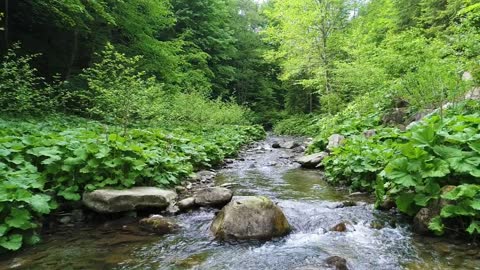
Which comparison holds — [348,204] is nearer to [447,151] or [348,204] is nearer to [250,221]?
[447,151]

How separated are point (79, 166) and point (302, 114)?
976 inches

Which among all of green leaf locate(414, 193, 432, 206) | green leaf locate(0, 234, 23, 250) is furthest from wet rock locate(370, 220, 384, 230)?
green leaf locate(0, 234, 23, 250)

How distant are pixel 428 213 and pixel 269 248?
2.16 meters

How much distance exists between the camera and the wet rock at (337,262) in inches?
147

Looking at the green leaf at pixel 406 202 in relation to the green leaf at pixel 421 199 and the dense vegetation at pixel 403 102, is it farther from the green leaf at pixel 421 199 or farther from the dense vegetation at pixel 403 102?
the green leaf at pixel 421 199

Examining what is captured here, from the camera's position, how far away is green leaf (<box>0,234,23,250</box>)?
3.76 meters

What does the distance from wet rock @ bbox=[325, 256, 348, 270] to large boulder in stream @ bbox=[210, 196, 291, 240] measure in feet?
3.23

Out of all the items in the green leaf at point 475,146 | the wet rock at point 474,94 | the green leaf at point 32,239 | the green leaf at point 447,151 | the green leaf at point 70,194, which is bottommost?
the green leaf at point 32,239

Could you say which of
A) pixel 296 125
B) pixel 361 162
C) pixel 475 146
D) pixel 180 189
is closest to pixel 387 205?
pixel 361 162

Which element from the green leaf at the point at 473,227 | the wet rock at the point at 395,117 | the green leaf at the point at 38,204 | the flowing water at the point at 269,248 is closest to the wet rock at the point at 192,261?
the flowing water at the point at 269,248

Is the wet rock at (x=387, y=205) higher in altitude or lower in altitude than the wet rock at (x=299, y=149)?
lower

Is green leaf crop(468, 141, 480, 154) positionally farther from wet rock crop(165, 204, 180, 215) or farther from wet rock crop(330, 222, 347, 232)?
wet rock crop(165, 204, 180, 215)

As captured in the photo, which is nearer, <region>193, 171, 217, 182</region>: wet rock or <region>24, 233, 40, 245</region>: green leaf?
<region>24, 233, 40, 245</region>: green leaf

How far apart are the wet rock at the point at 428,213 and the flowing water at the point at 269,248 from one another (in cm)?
15
